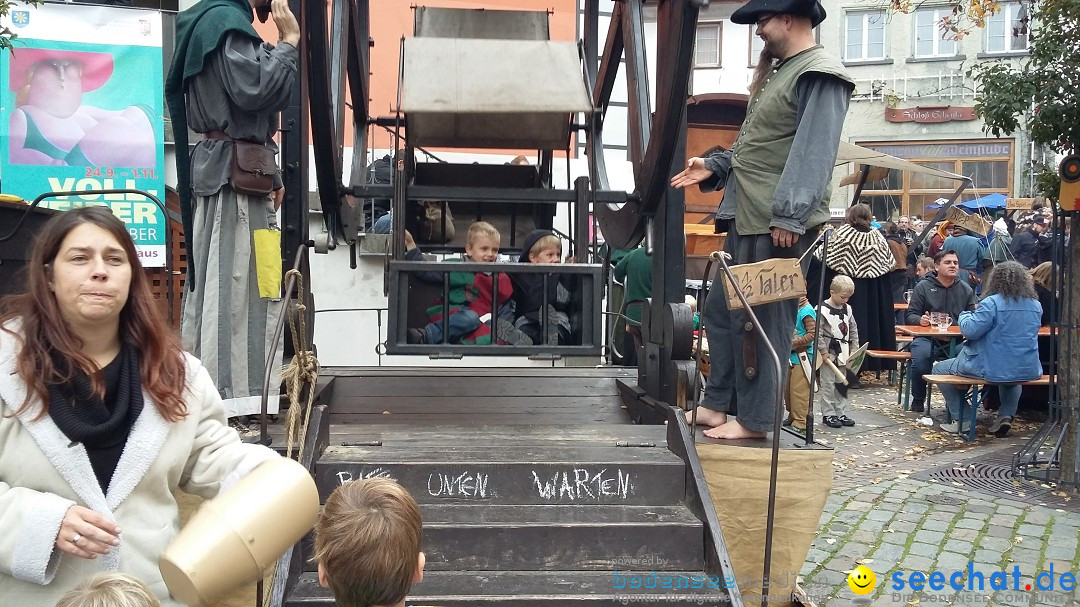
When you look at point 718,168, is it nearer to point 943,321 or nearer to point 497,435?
point 497,435

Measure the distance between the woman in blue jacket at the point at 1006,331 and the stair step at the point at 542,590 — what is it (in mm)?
5394

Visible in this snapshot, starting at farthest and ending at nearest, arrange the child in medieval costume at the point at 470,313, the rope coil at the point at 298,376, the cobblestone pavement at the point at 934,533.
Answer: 1. the child in medieval costume at the point at 470,313
2. the cobblestone pavement at the point at 934,533
3. the rope coil at the point at 298,376

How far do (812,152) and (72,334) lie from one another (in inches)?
106

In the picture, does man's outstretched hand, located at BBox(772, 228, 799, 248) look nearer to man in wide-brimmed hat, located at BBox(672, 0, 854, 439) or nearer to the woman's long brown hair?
man in wide-brimmed hat, located at BBox(672, 0, 854, 439)

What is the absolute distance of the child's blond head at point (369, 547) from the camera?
182 centimetres

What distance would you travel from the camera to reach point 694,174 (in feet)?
13.4

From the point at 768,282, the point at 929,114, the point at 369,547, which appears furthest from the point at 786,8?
the point at 929,114

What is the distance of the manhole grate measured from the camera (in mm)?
5837

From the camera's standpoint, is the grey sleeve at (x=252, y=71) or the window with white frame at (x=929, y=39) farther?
the window with white frame at (x=929, y=39)

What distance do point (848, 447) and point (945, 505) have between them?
5.90ft

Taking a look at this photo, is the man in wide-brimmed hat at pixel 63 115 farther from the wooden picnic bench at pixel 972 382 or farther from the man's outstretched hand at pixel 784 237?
the wooden picnic bench at pixel 972 382

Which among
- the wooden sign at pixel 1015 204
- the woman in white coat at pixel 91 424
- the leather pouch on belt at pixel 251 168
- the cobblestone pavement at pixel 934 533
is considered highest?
the wooden sign at pixel 1015 204

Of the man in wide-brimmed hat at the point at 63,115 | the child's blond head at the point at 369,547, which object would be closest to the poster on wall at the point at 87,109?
the man in wide-brimmed hat at the point at 63,115

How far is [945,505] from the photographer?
5.72 m
